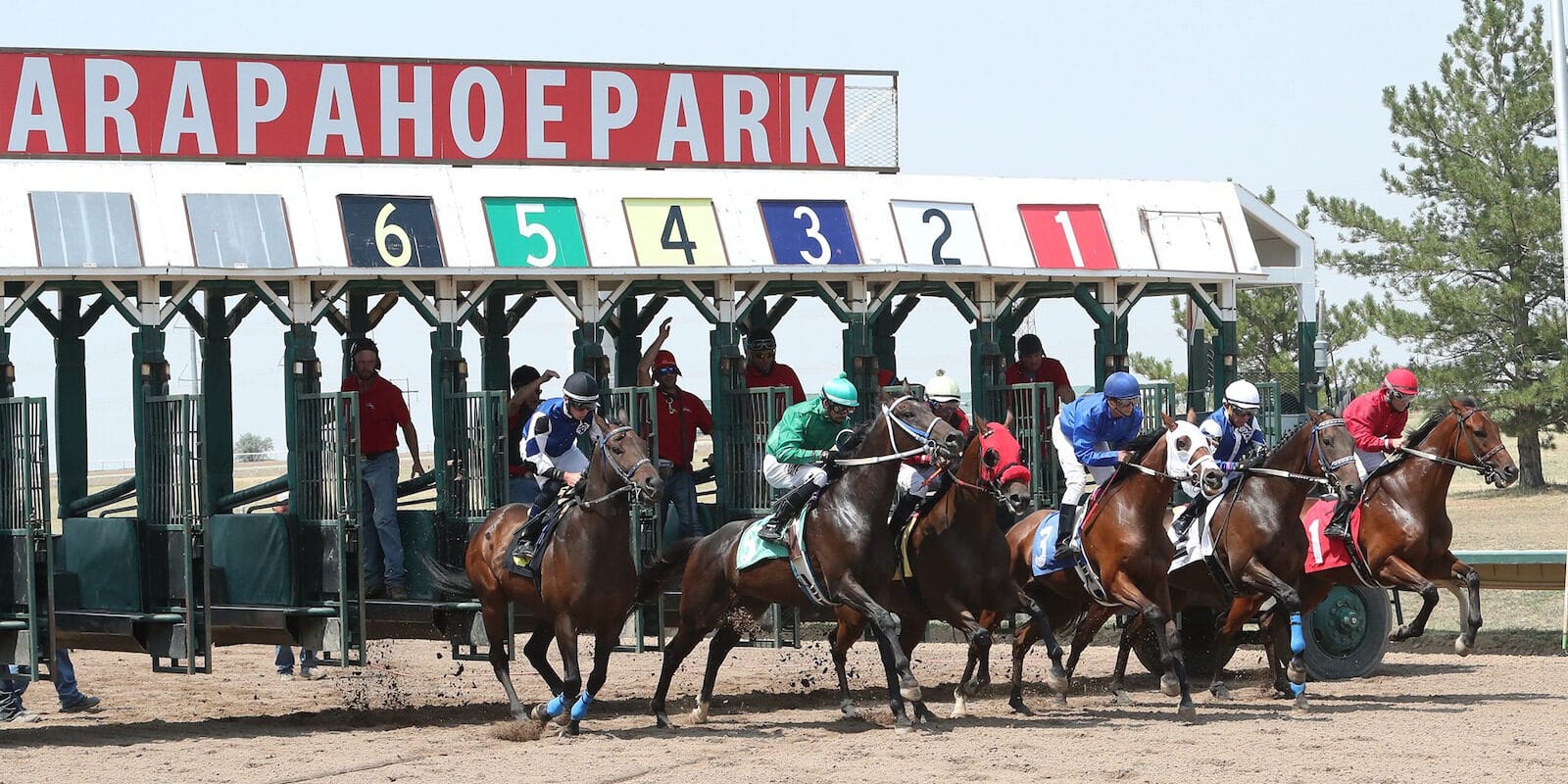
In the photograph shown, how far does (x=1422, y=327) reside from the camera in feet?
104

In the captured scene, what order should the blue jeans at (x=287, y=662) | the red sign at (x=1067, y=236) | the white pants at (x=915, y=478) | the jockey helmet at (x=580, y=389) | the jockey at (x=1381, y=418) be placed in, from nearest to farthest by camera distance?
1. the jockey helmet at (x=580, y=389)
2. the white pants at (x=915, y=478)
3. the jockey at (x=1381, y=418)
4. the red sign at (x=1067, y=236)
5. the blue jeans at (x=287, y=662)

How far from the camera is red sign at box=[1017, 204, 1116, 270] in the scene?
43.4 feet

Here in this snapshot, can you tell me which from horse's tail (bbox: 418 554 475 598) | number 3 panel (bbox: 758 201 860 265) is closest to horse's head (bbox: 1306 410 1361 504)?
number 3 panel (bbox: 758 201 860 265)

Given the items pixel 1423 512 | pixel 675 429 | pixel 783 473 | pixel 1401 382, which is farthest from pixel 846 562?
pixel 1401 382

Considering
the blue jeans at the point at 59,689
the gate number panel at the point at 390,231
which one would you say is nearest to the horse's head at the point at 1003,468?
the gate number panel at the point at 390,231

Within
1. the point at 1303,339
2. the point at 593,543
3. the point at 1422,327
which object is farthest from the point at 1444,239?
the point at 593,543

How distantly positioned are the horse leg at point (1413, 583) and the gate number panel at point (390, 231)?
5.83m

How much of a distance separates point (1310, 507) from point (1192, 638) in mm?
1110

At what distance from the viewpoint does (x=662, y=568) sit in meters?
11.2

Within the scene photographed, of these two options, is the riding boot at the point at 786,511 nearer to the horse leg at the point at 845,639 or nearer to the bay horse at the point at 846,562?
the bay horse at the point at 846,562

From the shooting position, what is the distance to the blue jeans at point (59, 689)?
11828 millimetres

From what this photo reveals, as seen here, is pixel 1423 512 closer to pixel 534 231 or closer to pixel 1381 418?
pixel 1381 418

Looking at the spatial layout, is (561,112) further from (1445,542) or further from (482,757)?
(1445,542)

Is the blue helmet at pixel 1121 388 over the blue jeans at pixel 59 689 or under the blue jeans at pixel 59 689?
over
